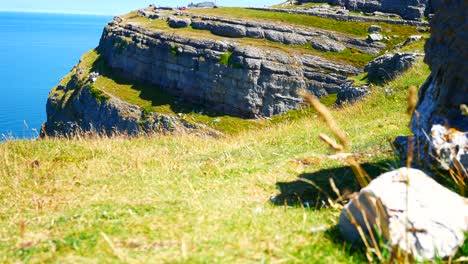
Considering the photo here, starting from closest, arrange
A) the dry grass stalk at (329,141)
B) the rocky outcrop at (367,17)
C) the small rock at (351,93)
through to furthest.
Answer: the dry grass stalk at (329,141), the small rock at (351,93), the rocky outcrop at (367,17)

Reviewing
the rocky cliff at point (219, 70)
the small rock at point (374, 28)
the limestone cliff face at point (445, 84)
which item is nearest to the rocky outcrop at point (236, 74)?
the rocky cliff at point (219, 70)

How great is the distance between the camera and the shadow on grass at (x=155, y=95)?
90438 mm

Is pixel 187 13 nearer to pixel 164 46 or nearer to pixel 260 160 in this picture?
pixel 164 46

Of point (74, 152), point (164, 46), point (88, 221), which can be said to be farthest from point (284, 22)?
Answer: point (88, 221)

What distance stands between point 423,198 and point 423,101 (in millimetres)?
4165

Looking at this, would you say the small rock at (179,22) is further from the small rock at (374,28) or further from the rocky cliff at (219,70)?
the small rock at (374,28)

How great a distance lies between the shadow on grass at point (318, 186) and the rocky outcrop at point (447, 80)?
1087 mm

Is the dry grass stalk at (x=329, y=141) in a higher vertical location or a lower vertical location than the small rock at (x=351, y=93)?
higher

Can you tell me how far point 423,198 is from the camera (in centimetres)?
624

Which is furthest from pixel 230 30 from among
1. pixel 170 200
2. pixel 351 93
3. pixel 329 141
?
pixel 329 141

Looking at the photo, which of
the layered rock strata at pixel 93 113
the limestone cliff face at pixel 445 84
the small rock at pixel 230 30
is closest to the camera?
the limestone cliff face at pixel 445 84

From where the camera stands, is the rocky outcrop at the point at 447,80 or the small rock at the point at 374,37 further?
the small rock at the point at 374,37

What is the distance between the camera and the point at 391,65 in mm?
35719

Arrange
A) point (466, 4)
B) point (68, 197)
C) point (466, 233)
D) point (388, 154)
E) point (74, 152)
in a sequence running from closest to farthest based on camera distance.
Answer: point (466, 233), point (466, 4), point (68, 197), point (388, 154), point (74, 152)
